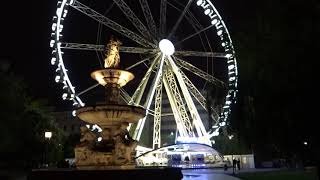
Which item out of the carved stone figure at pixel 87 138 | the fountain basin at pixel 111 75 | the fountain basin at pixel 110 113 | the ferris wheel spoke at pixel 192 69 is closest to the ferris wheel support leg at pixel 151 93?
the ferris wheel spoke at pixel 192 69

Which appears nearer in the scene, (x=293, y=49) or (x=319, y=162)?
(x=293, y=49)

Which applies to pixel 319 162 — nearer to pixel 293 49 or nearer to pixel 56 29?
pixel 293 49

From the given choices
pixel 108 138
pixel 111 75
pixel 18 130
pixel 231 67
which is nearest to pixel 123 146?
pixel 108 138

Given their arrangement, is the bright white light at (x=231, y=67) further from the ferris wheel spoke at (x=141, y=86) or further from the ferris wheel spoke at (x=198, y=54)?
the ferris wheel spoke at (x=141, y=86)

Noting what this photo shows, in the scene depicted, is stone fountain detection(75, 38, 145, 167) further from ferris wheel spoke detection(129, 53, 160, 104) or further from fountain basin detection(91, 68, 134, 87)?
ferris wheel spoke detection(129, 53, 160, 104)

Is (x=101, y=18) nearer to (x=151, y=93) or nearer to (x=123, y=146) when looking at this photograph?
(x=151, y=93)

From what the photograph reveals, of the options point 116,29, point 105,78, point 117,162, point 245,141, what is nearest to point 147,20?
point 116,29

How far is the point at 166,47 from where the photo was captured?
123ft

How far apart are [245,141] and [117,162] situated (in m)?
A: 5.49

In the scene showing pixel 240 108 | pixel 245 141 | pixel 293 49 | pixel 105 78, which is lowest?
pixel 245 141

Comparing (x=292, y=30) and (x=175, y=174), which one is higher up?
(x=292, y=30)

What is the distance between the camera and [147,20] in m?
37.3

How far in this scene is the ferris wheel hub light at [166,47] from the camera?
123 feet

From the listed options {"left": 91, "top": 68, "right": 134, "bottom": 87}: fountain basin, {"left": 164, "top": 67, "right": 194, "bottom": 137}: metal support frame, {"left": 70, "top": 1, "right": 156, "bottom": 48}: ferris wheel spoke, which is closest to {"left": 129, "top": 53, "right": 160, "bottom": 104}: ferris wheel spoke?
{"left": 164, "top": 67, "right": 194, "bottom": 137}: metal support frame
